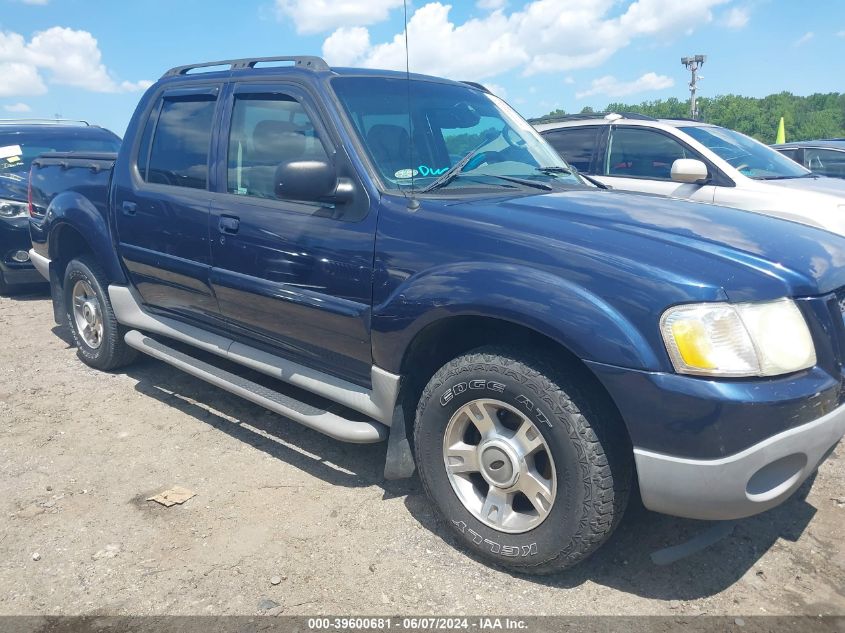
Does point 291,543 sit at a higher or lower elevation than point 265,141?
lower

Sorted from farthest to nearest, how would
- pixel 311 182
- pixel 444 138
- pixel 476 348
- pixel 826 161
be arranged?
A: pixel 826 161, pixel 444 138, pixel 311 182, pixel 476 348

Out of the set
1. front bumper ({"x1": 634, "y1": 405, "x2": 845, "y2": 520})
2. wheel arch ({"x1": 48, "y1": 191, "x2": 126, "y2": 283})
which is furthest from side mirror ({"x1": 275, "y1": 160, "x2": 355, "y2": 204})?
wheel arch ({"x1": 48, "y1": 191, "x2": 126, "y2": 283})

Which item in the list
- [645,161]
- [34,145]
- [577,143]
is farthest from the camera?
[34,145]

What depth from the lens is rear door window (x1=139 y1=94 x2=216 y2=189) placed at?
150 inches

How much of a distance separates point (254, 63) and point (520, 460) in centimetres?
258

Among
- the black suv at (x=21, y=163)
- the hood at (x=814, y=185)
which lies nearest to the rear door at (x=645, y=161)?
the hood at (x=814, y=185)

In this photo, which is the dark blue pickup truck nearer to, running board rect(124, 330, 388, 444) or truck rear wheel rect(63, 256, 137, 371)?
running board rect(124, 330, 388, 444)

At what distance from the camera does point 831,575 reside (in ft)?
8.59

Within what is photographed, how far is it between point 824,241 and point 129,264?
12.6 feet

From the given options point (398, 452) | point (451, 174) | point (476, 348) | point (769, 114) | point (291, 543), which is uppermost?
point (769, 114)

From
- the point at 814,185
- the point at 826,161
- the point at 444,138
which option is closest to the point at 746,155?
the point at 814,185

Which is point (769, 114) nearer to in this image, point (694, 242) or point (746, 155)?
point (746, 155)

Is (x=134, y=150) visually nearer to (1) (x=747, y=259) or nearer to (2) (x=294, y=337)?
(2) (x=294, y=337)

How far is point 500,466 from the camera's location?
2.61 m
